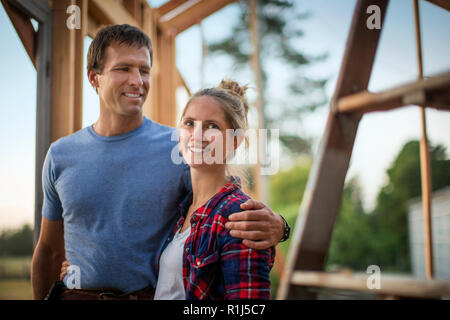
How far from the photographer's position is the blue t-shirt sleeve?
110cm

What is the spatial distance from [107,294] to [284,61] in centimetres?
755

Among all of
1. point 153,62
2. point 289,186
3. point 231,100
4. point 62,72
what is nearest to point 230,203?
point 231,100

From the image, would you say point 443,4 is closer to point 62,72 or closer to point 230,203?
point 230,203

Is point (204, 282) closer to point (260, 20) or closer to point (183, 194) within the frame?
point (183, 194)

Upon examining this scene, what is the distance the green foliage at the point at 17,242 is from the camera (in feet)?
3.46

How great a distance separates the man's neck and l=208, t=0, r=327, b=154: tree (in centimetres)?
680

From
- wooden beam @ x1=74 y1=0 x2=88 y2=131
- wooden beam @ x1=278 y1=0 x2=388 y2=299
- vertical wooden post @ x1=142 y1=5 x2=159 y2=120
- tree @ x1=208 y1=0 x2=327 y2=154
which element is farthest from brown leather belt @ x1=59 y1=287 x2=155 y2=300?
tree @ x1=208 y1=0 x2=327 y2=154

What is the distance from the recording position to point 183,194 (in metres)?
1.11

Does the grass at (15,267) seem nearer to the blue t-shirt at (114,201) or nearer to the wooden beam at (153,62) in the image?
the blue t-shirt at (114,201)

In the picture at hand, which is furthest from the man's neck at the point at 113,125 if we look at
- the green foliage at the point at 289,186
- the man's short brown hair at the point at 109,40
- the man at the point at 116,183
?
the green foliage at the point at 289,186

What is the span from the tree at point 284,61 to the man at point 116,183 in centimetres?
683

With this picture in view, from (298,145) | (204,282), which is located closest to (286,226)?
(204,282)

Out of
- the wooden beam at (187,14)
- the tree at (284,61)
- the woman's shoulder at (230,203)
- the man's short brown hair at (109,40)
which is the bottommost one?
the woman's shoulder at (230,203)

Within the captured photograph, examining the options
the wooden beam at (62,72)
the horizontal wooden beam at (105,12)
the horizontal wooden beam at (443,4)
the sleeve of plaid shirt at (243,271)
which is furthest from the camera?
the horizontal wooden beam at (105,12)
